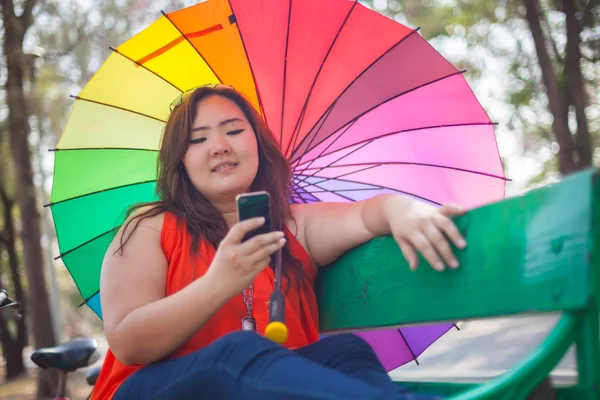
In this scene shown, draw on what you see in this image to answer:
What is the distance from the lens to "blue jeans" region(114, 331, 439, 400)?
58.3 inches

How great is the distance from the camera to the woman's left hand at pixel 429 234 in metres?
1.62

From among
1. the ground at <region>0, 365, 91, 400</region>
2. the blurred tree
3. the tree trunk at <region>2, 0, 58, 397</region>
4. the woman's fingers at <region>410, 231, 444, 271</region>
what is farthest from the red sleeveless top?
the blurred tree

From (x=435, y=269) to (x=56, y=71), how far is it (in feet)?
38.6

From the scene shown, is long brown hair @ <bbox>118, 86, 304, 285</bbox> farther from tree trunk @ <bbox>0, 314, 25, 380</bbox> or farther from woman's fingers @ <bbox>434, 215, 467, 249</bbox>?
tree trunk @ <bbox>0, 314, 25, 380</bbox>

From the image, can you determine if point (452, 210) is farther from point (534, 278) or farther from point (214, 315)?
point (214, 315)

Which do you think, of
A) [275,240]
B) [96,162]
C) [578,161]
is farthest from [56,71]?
[275,240]

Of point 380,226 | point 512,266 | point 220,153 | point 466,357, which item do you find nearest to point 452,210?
point 512,266

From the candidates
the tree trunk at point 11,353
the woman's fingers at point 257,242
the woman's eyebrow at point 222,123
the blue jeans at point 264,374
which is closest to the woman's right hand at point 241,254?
the woman's fingers at point 257,242

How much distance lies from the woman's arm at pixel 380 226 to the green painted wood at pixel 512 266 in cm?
4

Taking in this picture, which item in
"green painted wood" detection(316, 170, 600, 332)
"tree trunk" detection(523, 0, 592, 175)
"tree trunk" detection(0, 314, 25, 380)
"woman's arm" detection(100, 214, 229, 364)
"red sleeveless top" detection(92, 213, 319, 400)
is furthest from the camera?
"tree trunk" detection(0, 314, 25, 380)

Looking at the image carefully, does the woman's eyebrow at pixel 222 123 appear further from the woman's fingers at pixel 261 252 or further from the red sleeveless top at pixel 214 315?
the woman's fingers at pixel 261 252

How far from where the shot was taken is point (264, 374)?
1.58 meters

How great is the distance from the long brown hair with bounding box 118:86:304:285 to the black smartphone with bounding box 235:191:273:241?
0.49 metres

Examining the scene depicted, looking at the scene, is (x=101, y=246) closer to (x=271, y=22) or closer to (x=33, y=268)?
(x=271, y=22)
